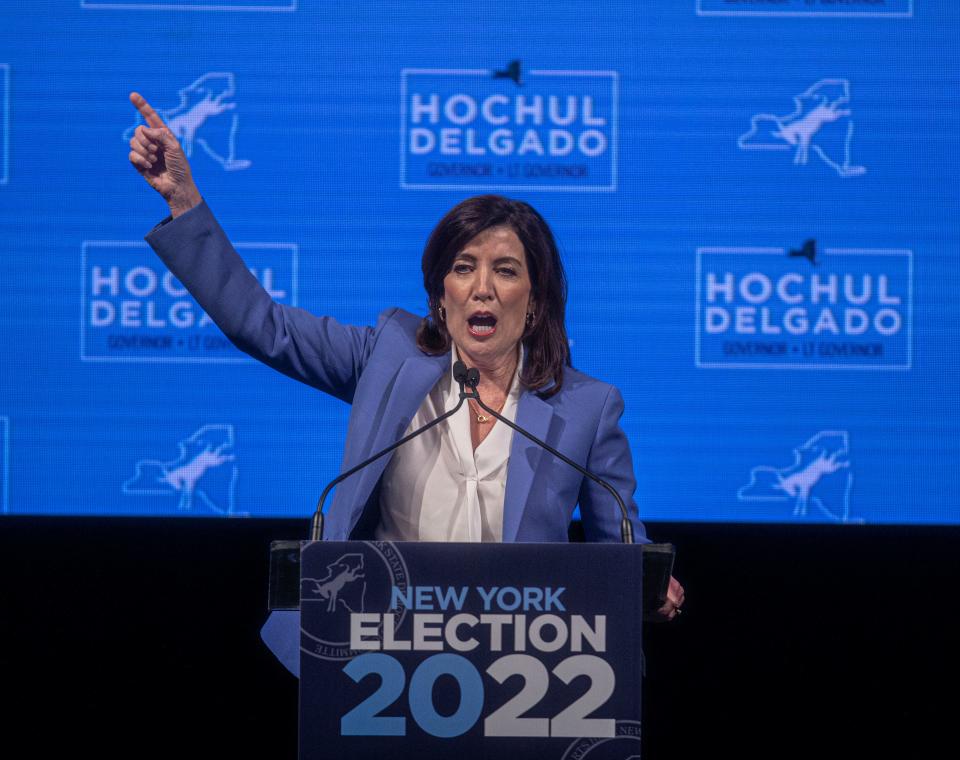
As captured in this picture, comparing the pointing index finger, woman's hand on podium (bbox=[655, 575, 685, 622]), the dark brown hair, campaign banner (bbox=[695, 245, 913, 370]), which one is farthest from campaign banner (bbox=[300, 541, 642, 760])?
campaign banner (bbox=[695, 245, 913, 370])

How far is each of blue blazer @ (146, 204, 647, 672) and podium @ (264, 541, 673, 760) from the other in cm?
50

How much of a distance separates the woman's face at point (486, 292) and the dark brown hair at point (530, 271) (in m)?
0.02

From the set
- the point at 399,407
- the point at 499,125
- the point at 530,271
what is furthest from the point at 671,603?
the point at 499,125

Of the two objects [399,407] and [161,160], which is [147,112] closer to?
[161,160]

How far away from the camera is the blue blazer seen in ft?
6.32

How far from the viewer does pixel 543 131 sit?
10.6 feet

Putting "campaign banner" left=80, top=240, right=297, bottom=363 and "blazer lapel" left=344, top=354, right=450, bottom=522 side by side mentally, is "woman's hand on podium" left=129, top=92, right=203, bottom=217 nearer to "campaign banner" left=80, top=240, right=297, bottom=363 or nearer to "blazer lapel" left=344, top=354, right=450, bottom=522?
"blazer lapel" left=344, top=354, right=450, bottom=522

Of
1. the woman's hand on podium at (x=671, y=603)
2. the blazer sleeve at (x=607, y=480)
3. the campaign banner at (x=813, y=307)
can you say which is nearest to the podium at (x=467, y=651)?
the woman's hand on podium at (x=671, y=603)

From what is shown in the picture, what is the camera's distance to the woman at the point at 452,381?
6.45ft

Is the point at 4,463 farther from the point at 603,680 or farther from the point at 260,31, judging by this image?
the point at 603,680

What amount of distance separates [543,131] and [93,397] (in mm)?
1559

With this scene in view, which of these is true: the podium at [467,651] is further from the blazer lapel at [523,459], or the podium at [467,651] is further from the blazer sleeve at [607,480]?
the blazer sleeve at [607,480]

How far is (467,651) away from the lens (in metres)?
1.43

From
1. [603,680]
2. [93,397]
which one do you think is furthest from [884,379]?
[93,397]
